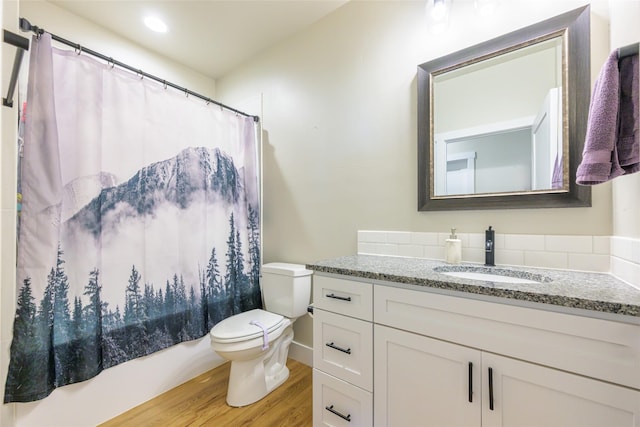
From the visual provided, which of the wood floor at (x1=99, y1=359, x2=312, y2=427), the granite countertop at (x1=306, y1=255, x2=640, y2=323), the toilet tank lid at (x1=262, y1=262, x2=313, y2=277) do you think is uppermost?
the granite countertop at (x1=306, y1=255, x2=640, y2=323)

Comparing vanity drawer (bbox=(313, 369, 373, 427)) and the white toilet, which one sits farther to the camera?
the white toilet

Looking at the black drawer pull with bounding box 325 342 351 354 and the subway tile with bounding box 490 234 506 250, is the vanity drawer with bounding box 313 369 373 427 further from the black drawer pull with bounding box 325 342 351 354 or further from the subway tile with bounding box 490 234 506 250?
the subway tile with bounding box 490 234 506 250

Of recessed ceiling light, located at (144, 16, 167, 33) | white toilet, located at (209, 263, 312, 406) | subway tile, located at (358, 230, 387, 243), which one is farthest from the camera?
recessed ceiling light, located at (144, 16, 167, 33)

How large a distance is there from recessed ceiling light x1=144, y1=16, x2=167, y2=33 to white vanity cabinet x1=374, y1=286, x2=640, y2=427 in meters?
2.38

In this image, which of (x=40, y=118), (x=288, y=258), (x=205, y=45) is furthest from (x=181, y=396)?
(x=205, y=45)

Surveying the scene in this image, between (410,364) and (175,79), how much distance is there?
282cm

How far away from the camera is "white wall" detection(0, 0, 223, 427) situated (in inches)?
45.5

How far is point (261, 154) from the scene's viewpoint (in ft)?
7.68

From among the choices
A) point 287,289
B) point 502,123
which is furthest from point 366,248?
point 502,123

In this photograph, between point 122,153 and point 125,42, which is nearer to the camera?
point 122,153

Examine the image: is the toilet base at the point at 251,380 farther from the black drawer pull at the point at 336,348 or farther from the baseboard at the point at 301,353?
the black drawer pull at the point at 336,348

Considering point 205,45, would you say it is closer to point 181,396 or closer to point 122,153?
point 122,153

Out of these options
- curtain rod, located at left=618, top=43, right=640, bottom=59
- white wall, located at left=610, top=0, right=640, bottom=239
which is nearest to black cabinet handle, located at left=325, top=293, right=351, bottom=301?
white wall, located at left=610, top=0, right=640, bottom=239

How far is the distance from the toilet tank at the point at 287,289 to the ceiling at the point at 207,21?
1804 millimetres
